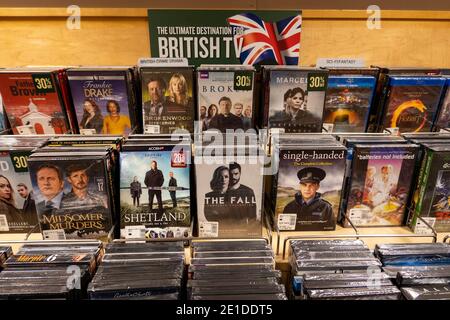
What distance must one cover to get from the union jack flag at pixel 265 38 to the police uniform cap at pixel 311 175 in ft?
2.74

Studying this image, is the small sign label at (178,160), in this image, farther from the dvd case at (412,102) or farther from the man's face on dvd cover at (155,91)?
the dvd case at (412,102)

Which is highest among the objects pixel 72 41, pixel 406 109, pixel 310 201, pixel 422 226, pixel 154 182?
pixel 72 41

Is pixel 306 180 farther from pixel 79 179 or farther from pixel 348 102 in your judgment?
pixel 79 179

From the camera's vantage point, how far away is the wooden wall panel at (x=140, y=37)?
193 cm

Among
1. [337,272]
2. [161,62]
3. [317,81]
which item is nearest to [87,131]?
[161,62]

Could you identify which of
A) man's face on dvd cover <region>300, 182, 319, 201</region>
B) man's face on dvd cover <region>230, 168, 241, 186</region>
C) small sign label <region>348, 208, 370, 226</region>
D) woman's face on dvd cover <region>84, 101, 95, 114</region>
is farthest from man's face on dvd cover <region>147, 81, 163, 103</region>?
small sign label <region>348, 208, 370, 226</region>

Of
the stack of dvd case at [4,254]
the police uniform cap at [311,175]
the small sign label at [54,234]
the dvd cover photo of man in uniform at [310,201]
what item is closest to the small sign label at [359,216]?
the dvd cover photo of man in uniform at [310,201]

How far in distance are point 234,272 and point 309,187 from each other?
0.51 metres

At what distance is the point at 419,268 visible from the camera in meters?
1.16

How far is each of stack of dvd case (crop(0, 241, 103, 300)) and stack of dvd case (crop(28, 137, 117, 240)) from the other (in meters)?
0.13
